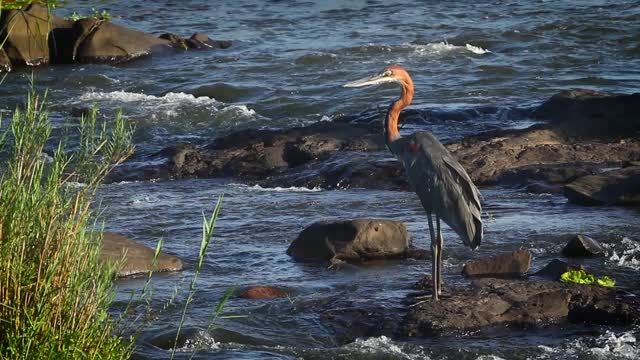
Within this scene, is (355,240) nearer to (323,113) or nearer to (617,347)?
(617,347)

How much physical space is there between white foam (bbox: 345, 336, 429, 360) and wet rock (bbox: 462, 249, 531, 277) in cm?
157

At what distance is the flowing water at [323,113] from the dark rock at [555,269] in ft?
1.37

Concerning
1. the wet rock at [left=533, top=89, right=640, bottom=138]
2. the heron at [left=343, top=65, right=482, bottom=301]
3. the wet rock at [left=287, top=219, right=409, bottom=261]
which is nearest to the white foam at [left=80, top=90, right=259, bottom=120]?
the wet rock at [left=533, top=89, right=640, bottom=138]

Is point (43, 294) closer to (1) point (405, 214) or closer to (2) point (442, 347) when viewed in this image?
(2) point (442, 347)

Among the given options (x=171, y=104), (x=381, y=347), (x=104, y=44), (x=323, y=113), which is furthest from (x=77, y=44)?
(x=381, y=347)

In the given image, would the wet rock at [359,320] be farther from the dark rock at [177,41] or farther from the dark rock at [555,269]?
the dark rock at [177,41]

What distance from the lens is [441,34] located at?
81.2ft

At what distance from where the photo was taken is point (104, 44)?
76.7ft

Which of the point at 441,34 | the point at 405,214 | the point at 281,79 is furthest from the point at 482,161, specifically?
the point at 441,34

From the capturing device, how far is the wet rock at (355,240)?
10.5 meters

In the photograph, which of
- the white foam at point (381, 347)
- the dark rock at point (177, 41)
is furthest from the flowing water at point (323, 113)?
the dark rock at point (177, 41)

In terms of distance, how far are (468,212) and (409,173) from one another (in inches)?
26.3

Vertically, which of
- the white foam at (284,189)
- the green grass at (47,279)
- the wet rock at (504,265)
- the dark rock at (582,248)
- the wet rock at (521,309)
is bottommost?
the white foam at (284,189)

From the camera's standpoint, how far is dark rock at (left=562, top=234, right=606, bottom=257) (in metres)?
10.3
